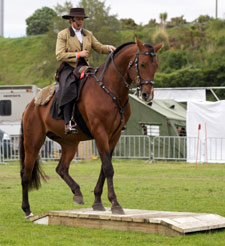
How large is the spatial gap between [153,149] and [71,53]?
535 inches

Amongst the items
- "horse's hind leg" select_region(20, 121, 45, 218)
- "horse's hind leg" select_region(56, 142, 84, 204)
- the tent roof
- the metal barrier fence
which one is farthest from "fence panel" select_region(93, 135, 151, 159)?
"horse's hind leg" select_region(20, 121, 45, 218)

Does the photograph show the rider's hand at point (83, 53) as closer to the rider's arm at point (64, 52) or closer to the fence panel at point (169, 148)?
the rider's arm at point (64, 52)

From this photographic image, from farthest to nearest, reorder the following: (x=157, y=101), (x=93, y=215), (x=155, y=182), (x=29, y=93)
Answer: (x=29, y=93) < (x=157, y=101) < (x=155, y=182) < (x=93, y=215)

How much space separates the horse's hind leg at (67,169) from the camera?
33.2ft

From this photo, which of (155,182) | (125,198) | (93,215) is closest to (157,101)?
(155,182)

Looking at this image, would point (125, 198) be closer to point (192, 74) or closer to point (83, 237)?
point (83, 237)

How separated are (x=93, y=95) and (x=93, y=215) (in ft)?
6.03

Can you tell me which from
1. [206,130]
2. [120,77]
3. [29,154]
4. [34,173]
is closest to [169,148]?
[206,130]

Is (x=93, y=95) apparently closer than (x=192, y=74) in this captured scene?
Yes

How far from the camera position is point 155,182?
633 inches

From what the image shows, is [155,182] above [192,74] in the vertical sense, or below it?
below

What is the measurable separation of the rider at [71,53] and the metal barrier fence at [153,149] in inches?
484

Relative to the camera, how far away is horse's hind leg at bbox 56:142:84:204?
399 inches

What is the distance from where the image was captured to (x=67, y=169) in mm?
10578
